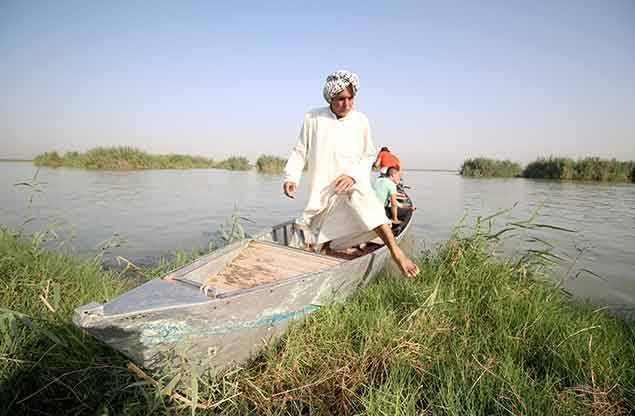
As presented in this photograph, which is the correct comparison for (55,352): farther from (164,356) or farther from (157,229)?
(157,229)

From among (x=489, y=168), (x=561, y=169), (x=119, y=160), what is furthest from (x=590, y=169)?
(x=119, y=160)

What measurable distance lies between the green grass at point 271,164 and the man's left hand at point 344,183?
938 inches

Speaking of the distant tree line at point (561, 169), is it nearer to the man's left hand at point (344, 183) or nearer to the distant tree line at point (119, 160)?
the distant tree line at point (119, 160)

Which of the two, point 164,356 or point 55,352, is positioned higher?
point 164,356

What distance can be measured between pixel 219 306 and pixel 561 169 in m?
26.5

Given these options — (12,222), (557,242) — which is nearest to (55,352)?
(12,222)

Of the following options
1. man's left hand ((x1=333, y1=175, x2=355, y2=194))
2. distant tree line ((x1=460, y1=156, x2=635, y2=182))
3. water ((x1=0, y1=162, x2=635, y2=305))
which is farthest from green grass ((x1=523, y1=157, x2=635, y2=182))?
man's left hand ((x1=333, y1=175, x2=355, y2=194))

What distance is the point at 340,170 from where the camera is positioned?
3.09 m

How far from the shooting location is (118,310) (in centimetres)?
140

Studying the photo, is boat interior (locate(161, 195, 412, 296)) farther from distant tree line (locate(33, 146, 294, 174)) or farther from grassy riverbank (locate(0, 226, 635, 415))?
distant tree line (locate(33, 146, 294, 174))

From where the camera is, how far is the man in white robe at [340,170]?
2.93 m

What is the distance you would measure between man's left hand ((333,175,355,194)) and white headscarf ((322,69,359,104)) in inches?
31.0

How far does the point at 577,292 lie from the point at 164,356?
487 centimetres

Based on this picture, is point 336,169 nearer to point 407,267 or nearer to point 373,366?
point 407,267
